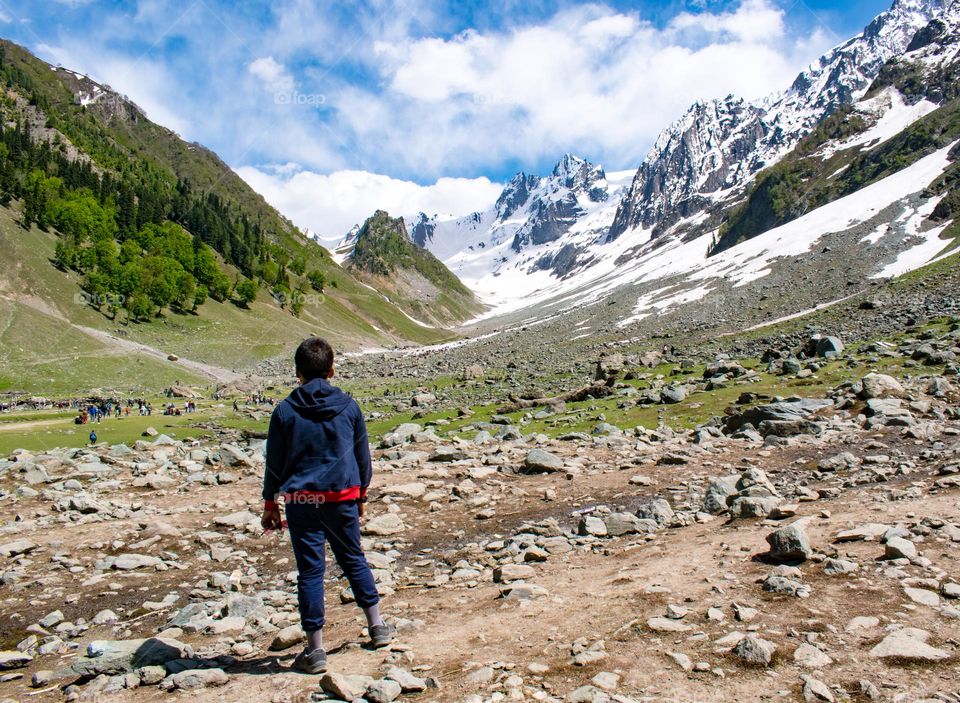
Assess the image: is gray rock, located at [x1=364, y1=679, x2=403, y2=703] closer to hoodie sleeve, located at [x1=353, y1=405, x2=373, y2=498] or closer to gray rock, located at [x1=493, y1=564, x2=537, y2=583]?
hoodie sleeve, located at [x1=353, y1=405, x2=373, y2=498]

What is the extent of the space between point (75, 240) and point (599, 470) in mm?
113210

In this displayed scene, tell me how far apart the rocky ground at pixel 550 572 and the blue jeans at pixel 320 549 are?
644 mm

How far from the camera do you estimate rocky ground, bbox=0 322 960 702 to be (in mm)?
5484

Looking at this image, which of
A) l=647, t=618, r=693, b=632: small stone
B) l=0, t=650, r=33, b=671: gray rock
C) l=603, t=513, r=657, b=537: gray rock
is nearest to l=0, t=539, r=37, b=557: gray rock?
l=0, t=650, r=33, b=671: gray rock

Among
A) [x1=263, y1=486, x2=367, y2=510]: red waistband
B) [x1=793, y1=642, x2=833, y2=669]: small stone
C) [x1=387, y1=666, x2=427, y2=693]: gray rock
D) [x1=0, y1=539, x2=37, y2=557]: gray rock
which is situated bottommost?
[x1=793, y1=642, x2=833, y2=669]: small stone

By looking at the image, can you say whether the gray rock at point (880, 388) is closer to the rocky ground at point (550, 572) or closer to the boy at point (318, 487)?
the rocky ground at point (550, 572)

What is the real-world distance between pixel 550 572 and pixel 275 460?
447 centimetres

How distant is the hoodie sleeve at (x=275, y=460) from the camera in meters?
6.55

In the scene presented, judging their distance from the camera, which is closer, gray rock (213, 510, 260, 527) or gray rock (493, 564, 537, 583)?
gray rock (493, 564, 537, 583)

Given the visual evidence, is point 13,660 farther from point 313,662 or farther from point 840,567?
point 840,567

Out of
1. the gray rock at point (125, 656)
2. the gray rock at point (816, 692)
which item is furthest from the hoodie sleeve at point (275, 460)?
the gray rock at point (816, 692)

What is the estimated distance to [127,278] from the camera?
90.1 m

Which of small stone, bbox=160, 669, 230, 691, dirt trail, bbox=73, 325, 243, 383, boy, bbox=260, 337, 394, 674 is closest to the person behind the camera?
small stone, bbox=160, 669, 230, 691

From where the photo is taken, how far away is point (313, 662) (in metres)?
6.07
